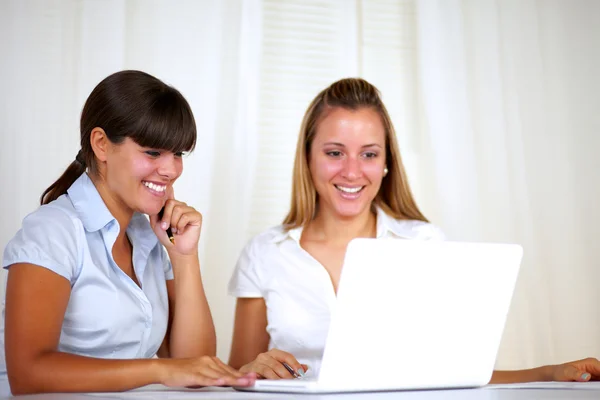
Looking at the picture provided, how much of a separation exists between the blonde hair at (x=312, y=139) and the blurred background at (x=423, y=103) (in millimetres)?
671

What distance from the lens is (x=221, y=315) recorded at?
294 cm

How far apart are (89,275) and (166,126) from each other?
388 millimetres

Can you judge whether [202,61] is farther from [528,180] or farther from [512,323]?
[512,323]

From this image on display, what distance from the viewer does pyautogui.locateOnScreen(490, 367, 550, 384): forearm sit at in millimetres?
1791

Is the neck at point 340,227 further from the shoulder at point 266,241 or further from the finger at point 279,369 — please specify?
the finger at point 279,369

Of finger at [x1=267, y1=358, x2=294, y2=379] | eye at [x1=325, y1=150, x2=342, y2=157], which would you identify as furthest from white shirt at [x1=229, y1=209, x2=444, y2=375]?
finger at [x1=267, y1=358, x2=294, y2=379]

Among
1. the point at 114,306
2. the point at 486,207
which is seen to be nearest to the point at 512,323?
the point at 486,207

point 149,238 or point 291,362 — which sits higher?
point 149,238

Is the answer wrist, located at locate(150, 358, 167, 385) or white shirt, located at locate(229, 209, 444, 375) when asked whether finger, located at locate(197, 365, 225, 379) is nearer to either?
wrist, located at locate(150, 358, 167, 385)

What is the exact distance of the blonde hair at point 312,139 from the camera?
2.32m

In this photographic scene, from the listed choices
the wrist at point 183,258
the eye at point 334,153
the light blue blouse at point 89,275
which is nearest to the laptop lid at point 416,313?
the light blue blouse at point 89,275

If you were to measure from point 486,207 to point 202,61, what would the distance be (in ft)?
4.58

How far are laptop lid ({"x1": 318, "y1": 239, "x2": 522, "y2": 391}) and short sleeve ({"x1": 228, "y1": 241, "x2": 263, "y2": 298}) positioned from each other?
3.07 ft

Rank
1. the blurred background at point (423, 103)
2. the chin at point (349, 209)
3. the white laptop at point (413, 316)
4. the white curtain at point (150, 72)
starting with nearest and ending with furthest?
1. the white laptop at point (413, 316)
2. the chin at point (349, 209)
3. the white curtain at point (150, 72)
4. the blurred background at point (423, 103)
